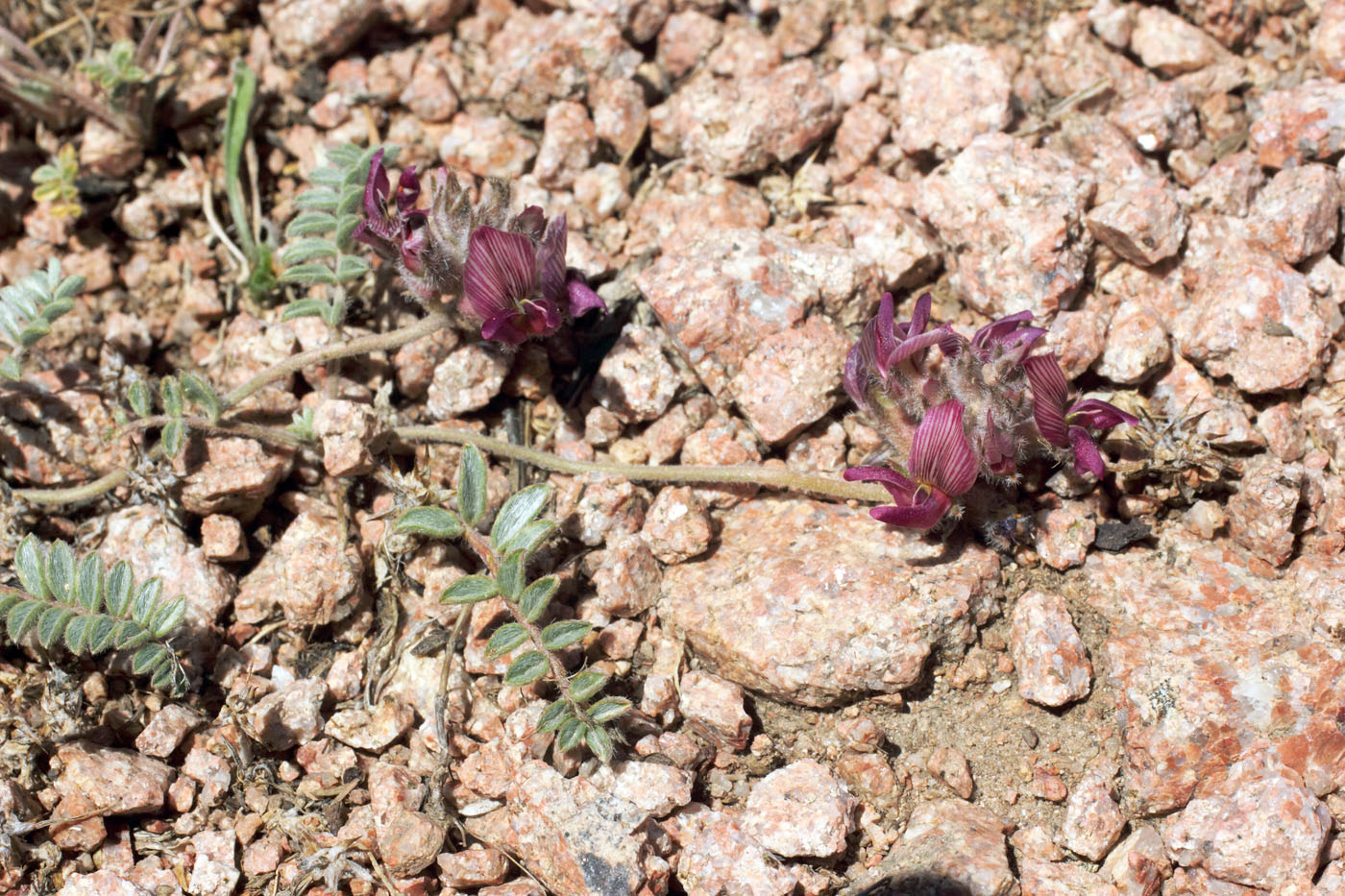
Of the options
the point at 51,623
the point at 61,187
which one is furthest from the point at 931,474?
the point at 61,187

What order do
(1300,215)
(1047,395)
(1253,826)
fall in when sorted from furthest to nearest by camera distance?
(1300,215), (1047,395), (1253,826)

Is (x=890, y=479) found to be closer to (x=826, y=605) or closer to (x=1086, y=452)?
(x=826, y=605)

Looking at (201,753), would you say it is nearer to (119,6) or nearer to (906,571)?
(906,571)

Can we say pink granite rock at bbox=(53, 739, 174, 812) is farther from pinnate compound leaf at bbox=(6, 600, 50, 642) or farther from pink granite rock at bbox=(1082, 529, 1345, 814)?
pink granite rock at bbox=(1082, 529, 1345, 814)

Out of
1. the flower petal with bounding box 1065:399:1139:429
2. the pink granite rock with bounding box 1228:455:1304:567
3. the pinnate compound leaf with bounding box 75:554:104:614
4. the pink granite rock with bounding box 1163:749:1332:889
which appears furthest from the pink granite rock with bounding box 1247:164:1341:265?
the pinnate compound leaf with bounding box 75:554:104:614

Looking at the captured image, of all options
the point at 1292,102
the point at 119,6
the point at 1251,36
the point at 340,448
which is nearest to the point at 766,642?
the point at 340,448

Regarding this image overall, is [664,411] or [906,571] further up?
[664,411]
